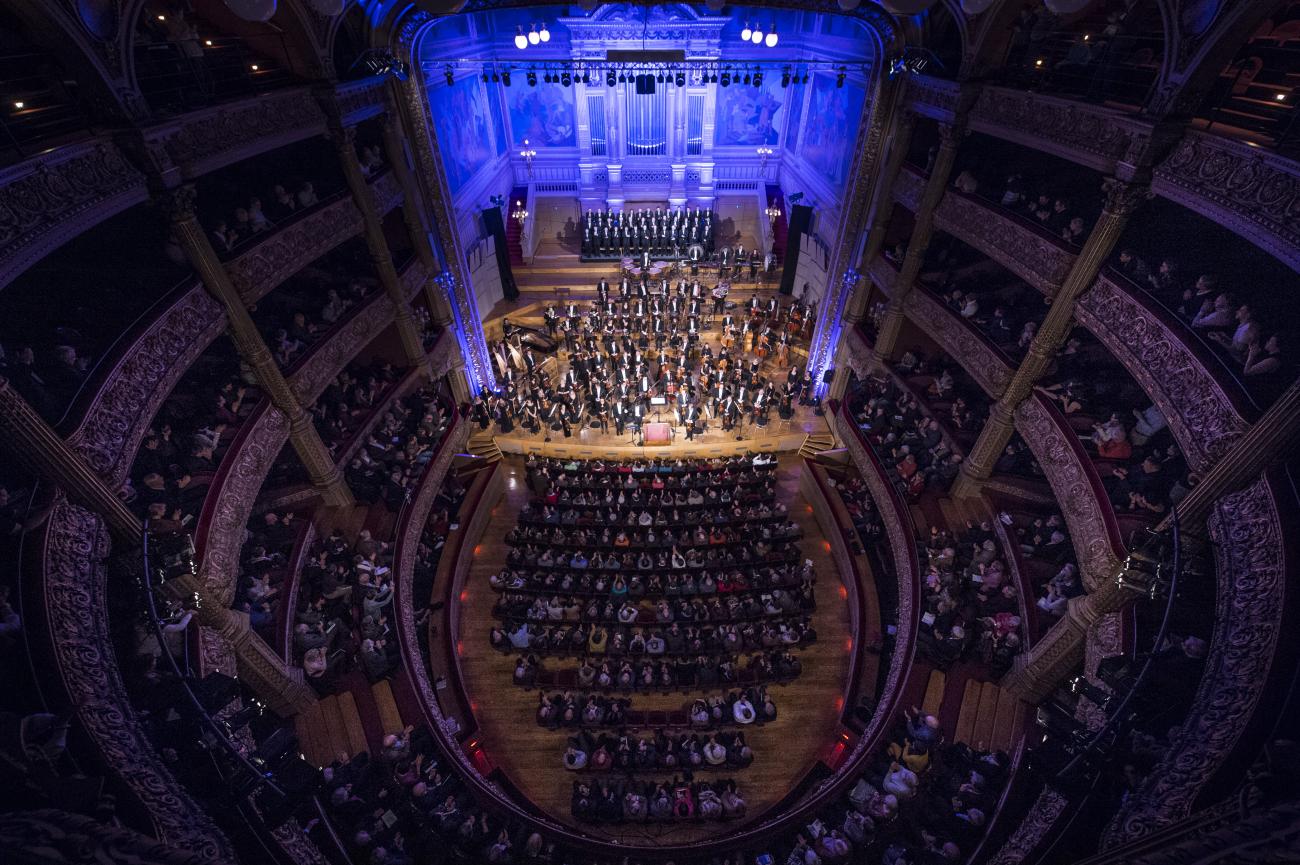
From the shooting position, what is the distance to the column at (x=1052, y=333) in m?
7.27

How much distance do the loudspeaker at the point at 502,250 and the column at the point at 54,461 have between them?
14406 mm

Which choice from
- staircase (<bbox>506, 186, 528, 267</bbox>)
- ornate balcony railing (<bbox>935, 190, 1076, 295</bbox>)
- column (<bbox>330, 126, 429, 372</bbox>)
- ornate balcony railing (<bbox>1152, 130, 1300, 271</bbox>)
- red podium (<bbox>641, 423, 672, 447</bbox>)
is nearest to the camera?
ornate balcony railing (<bbox>1152, 130, 1300, 271</bbox>)

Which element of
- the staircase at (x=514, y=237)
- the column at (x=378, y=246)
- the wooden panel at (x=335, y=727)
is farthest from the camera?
the staircase at (x=514, y=237)

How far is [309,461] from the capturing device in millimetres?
10094

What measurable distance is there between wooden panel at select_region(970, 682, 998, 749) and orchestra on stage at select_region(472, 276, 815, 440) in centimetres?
799

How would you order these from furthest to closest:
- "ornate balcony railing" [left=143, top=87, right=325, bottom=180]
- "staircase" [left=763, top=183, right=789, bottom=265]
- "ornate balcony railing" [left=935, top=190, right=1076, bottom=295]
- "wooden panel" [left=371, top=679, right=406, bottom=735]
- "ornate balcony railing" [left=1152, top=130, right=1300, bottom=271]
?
"staircase" [left=763, top=183, right=789, bottom=265] → "wooden panel" [left=371, top=679, right=406, bottom=735] → "ornate balcony railing" [left=935, top=190, right=1076, bottom=295] → "ornate balcony railing" [left=143, top=87, right=325, bottom=180] → "ornate balcony railing" [left=1152, top=130, right=1300, bottom=271]

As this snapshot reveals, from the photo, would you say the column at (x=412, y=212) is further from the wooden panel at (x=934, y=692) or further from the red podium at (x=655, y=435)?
the wooden panel at (x=934, y=692)

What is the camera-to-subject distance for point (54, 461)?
5422 millimetres

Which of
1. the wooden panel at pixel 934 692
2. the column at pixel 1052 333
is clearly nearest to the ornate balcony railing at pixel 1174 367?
the column at pixel 1052 333

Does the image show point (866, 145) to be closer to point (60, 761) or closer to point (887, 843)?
point (887, 843)

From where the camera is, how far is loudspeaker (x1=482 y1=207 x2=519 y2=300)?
60.5 ft

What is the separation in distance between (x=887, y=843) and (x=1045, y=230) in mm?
9032

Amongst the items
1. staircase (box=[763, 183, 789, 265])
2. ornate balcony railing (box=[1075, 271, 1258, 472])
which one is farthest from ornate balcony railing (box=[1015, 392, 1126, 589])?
staircase (box=[763, 183, 789, 265])

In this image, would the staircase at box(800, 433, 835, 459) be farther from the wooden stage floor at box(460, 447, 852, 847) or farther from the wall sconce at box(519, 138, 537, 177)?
the wall sconce at box(519, 138, 537, 177)
